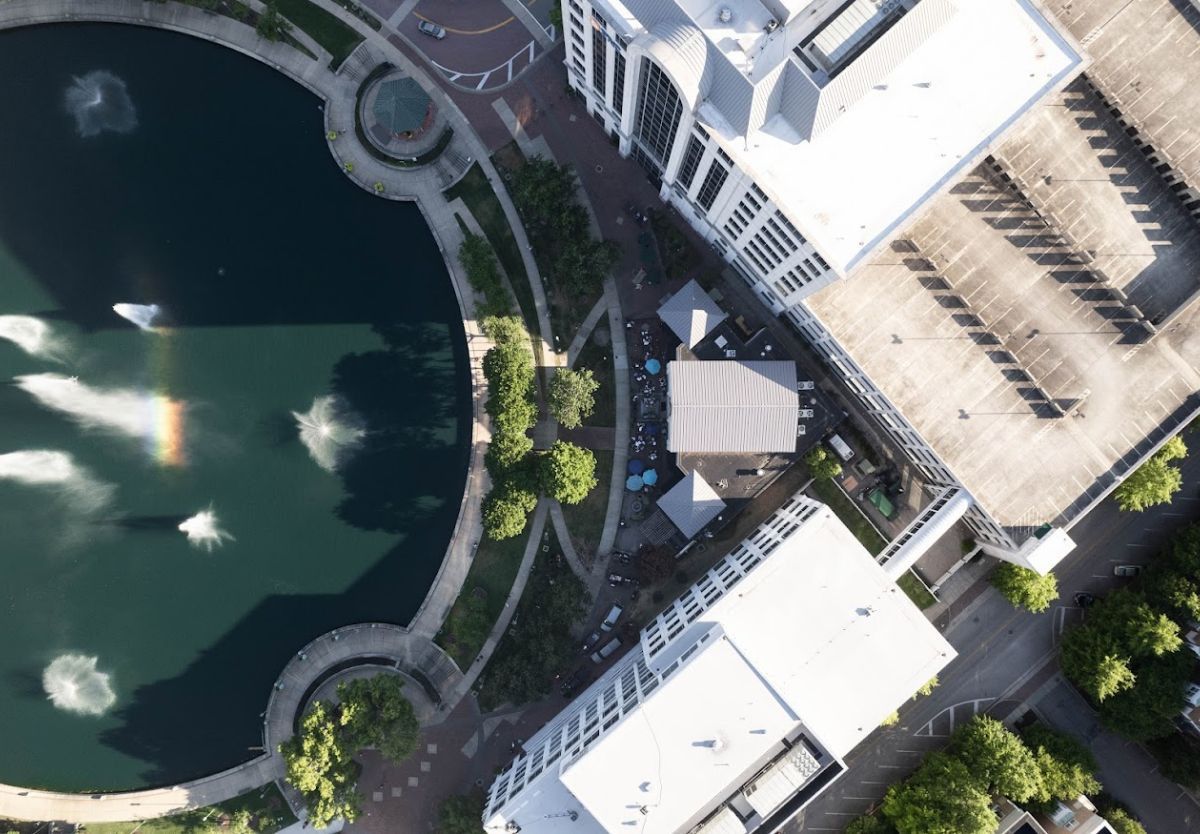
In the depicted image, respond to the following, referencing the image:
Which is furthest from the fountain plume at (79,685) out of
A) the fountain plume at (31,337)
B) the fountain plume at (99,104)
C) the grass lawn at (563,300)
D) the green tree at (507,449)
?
the grass lawn at (563,300)

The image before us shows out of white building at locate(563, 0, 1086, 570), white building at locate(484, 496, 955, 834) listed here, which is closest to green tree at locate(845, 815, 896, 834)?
white building at locate(484, 496, 955, 834)

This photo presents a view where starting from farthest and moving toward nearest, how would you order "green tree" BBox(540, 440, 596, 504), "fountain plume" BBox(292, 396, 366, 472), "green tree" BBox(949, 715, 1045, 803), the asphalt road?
1. "fountain plume" BBox(292, 396, 366, 472)
2. the asphalt road
3. "green tree" BBox(540, 440, 596, 504)
4. "green tree" BBox(949, 715, 1045, 803)

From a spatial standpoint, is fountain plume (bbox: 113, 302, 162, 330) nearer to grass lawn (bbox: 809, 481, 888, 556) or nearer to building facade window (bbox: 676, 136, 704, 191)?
building facade window (bbox: 676, 136, 704, 191)

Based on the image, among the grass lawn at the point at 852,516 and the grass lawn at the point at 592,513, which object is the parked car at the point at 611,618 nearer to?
the grass lawn at the point at 592,513

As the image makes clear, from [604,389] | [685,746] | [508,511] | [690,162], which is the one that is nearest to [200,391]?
[508,511]

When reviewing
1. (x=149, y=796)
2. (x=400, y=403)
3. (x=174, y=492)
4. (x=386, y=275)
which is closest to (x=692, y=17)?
(x=386, y=275)
